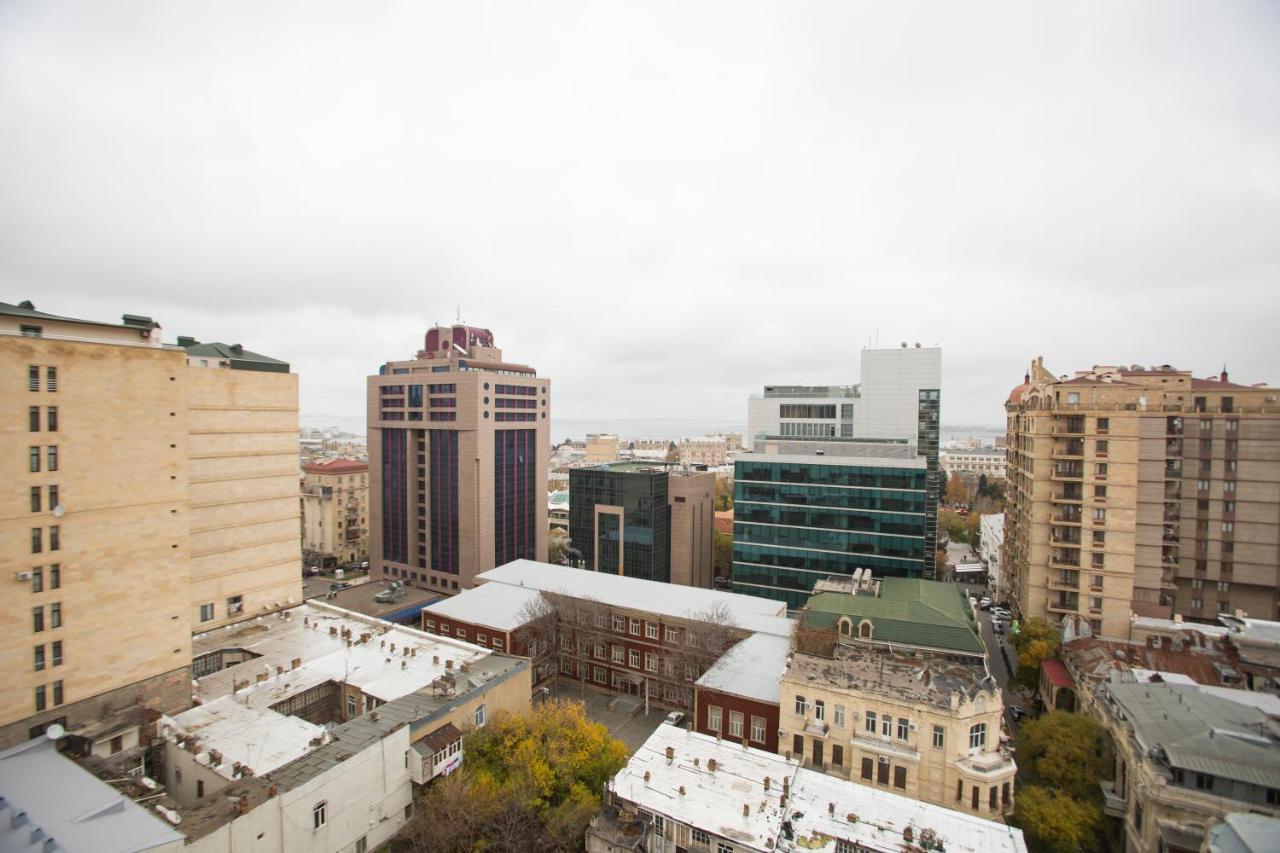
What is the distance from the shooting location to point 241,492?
38188 millimetres

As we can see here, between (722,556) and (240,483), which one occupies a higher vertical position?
(240,483)

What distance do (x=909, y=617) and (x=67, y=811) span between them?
3877cm

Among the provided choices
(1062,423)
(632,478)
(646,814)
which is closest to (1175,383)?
(1062,423)

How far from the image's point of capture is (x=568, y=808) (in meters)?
23.1

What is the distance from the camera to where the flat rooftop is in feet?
84.7

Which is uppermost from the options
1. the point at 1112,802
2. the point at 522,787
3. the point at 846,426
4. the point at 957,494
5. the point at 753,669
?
the point at 846,426

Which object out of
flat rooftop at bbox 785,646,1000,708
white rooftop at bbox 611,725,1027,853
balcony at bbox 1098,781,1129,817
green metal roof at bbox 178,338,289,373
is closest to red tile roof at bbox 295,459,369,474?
green metal roof at bbox 178,338,289,373

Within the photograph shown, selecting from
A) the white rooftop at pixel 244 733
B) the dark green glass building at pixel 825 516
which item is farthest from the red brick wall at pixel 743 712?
the dark green glass building at pixel 825 516

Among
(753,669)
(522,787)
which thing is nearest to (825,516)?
(753,669)

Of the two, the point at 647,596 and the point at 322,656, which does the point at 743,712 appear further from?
the point at 322,656

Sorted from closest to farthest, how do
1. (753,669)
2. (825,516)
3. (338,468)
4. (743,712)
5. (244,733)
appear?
(244,733) < (743,712) < (753,669) < (825,516) < (338,468)

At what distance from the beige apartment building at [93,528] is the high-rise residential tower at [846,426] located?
43.3 meters

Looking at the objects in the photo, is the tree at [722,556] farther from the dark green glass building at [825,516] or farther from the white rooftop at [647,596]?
the white rooftop at [647,596]

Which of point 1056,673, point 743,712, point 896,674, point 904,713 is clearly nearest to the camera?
point 904,713
